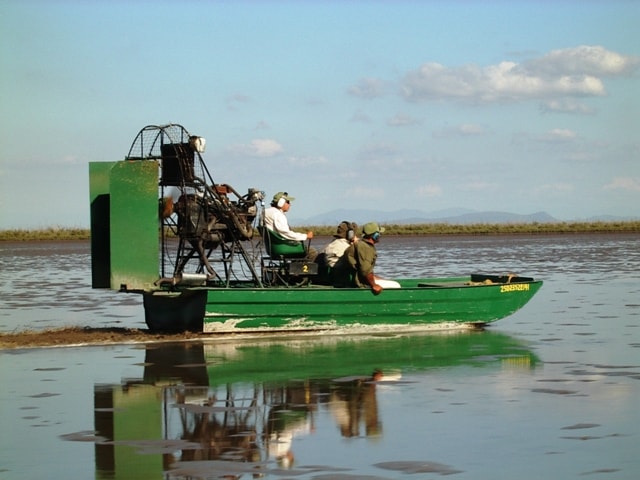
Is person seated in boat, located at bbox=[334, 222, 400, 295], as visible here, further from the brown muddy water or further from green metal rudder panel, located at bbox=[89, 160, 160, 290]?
green metal rudder panel, located at bbox=[89, 160, 160, 290]

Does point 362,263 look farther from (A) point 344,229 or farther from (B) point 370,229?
(A) point 344,229

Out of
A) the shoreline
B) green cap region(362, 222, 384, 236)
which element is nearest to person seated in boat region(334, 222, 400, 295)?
green cap region(362, 222, 384, 236)

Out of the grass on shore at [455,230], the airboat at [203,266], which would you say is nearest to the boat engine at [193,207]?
the airboat at [203,266]

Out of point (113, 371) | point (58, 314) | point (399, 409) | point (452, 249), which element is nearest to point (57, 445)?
point (399, 409)

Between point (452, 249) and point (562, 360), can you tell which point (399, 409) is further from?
point (452, 249)

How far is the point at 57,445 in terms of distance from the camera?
1044cm

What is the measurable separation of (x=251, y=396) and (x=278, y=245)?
5696 millimetres

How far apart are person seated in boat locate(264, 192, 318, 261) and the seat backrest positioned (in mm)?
91

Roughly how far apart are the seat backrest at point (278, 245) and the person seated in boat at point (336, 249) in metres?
0.48

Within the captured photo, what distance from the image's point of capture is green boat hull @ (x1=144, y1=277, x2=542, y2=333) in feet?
57.2

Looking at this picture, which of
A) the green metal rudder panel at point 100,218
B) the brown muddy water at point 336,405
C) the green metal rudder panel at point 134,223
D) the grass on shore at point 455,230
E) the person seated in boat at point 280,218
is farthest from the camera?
the grass on shore at point 455,230

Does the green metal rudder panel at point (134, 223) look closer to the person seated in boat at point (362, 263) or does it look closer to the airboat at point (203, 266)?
the airboat at point (203, 266)

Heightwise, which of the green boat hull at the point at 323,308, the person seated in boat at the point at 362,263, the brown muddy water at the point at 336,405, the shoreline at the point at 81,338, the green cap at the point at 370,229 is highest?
the green cap at the point at 370,229

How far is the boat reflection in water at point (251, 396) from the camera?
9.94m
